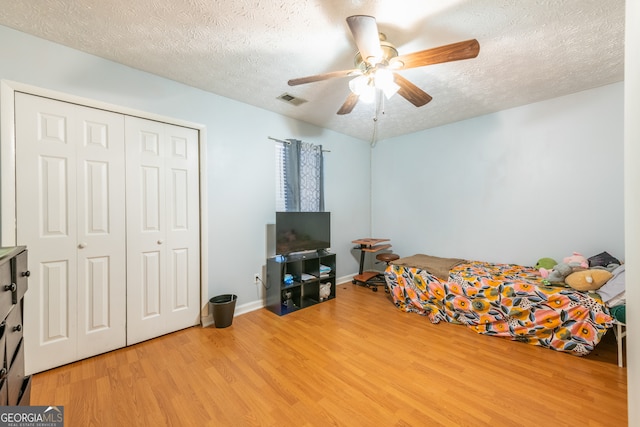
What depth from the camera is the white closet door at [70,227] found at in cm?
181

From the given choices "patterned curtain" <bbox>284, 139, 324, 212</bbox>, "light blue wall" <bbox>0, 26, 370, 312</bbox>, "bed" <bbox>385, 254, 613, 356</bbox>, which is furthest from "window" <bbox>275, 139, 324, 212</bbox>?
"bed" <bbox>385, 254, 613, 356</bbox>

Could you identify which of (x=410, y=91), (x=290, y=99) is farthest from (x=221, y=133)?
(x=410, y=91)

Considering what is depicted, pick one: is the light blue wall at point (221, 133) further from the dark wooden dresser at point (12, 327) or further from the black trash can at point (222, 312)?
the dark wooden dresser at point (12, 327)

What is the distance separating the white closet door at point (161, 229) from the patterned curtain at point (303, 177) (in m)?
1.16

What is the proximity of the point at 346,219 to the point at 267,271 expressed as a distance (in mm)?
1661

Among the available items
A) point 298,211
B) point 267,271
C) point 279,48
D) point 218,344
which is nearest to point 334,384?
point 218,344

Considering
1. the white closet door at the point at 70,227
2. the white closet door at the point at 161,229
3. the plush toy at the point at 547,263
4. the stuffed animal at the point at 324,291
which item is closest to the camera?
the white closet door at the point at 70,227

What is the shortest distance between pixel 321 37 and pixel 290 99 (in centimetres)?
111

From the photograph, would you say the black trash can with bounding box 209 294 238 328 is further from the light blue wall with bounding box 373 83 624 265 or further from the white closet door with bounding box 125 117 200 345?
the light blue wall with bounding box 373 83 624 265

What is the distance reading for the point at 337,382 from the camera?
175 centimetres

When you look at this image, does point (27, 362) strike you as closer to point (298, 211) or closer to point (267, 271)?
point (267, 271)

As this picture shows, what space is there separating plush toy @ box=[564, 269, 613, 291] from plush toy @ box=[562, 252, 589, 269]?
26 cm

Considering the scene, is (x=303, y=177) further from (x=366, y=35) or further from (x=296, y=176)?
(x=366, y=35)

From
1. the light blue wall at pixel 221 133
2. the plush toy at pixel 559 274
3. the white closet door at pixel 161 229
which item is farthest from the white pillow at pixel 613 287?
the white closet door at pixel 161 229
